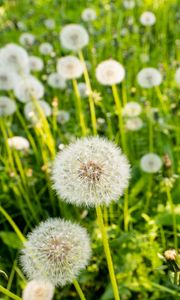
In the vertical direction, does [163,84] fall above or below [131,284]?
above

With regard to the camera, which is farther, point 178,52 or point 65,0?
point 65,0

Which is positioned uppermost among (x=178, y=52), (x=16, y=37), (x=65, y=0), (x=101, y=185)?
(x=65, y=0)

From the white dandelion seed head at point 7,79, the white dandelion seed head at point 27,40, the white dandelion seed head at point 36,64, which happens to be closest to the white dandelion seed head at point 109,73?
the white dandelion seed head at point 7,79

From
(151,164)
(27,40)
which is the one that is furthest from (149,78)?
(27,40)

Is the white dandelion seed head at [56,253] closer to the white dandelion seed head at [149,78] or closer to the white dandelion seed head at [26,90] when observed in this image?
the white dandelion seed head at [26,90]

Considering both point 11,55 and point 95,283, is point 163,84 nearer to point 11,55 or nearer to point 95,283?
point 11,55

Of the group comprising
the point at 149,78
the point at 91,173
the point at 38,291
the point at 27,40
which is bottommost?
the point at 38,291

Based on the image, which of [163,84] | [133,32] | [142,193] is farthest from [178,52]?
[142,193]

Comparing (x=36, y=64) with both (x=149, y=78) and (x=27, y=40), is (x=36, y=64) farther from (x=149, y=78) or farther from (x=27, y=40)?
(x=149, y=78)
